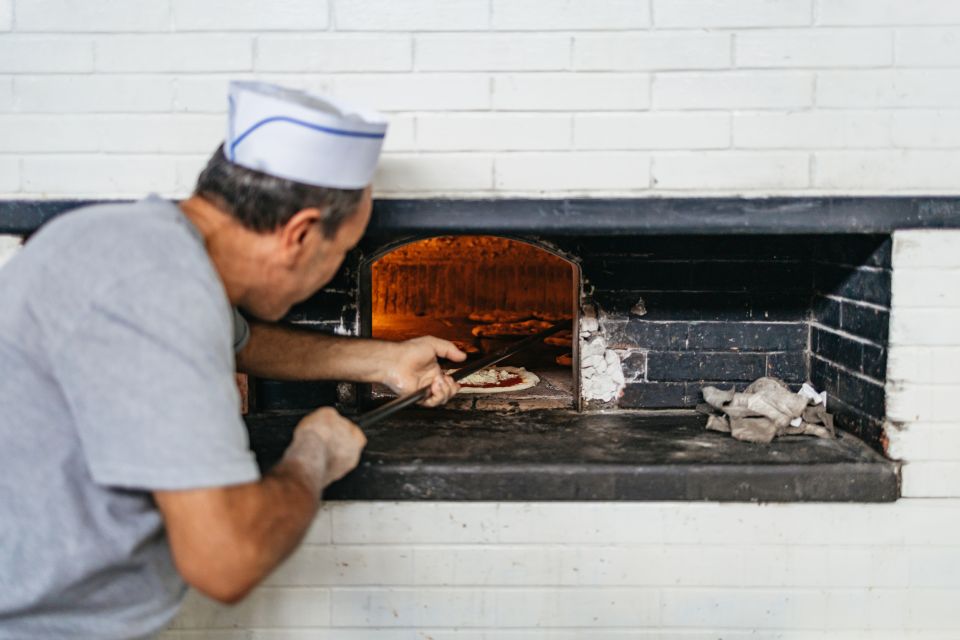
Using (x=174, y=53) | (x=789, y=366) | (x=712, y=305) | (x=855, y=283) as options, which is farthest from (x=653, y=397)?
(x=174, y=53)

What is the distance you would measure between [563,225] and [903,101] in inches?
38.2

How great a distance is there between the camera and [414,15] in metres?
2.24

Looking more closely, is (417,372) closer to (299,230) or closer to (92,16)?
→ (299,230)

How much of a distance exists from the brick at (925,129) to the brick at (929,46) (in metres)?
0.13

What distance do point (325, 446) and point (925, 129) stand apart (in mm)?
1783

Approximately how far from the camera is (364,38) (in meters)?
2.24

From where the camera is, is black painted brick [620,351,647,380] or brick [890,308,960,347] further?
black painted brick [620,351,647,380]

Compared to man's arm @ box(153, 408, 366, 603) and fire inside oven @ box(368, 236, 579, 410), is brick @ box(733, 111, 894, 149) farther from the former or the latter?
fire inside oven @ box(368, 236, 579, 410)

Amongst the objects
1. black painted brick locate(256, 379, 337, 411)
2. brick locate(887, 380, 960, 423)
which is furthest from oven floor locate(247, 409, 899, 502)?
black painted brick locate(256, 379, 337, 411)

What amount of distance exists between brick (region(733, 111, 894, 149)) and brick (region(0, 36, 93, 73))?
177 centimetres

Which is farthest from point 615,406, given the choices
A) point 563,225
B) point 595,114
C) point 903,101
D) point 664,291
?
point 903,101

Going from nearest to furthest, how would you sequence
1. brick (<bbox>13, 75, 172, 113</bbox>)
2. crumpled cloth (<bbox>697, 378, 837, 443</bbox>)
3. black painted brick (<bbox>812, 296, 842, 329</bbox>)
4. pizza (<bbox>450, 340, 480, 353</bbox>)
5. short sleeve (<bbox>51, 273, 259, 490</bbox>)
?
1. short sleeve (<bbox>51, 273, 259, 490</bbox>)
2. brick (<bbox>13, 75, 172, 113</bbox>)
3. crumpled cloth (<bbox>697, 378, 837, 443</bbox>)
4. black painted brick (<bbox>812, 296, 842, 329</bbox>)
5. pizza (<bbox>450, 340, 480, 353</bbox>)

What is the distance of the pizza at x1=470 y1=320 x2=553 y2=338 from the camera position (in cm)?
391

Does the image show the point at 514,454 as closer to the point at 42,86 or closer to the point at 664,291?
the point at 664,291
